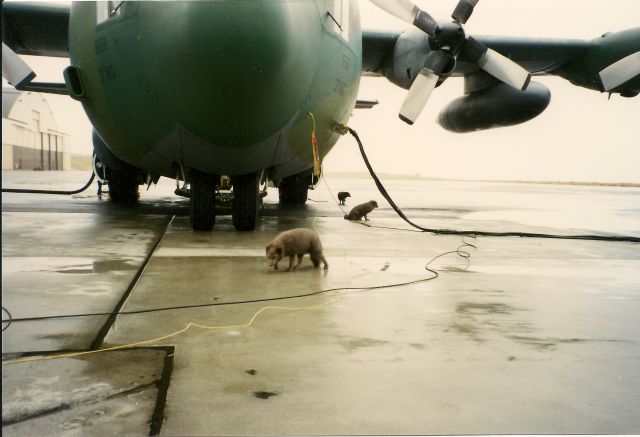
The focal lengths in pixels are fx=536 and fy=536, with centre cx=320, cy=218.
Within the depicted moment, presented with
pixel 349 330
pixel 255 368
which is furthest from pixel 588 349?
pixel 255 368

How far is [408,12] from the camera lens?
784cm

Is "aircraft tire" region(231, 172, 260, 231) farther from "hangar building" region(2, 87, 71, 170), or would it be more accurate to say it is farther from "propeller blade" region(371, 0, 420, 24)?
"hangar building" region(2, 87, 71, 170)

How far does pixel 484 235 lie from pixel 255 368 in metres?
5.99

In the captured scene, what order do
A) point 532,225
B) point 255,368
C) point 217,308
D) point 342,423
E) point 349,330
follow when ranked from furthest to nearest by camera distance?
1. point 532,225
2. point 217,308
3. point 349,330
4. point 255,368
5. point 342,423

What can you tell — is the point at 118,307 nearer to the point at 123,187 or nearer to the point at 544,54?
the point at 123,187

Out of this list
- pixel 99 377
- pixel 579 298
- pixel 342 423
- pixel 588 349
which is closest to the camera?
pixel 342 423

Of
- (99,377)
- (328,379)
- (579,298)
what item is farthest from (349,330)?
(579,298)

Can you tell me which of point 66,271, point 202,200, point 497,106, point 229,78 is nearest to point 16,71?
point 229,78

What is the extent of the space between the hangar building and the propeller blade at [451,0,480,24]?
23323 mm

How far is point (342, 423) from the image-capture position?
5.86 ft

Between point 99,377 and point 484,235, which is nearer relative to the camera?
point 99,377

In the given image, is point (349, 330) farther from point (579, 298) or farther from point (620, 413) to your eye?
point (579, 298)

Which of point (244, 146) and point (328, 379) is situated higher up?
point (244, 146)

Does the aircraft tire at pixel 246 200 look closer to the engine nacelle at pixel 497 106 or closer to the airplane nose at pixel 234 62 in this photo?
the airplane nose at pixel 234 62
